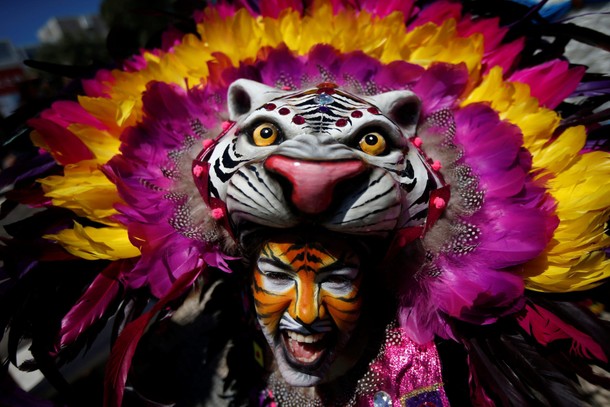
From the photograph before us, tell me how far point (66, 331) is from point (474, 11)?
1.60 metres

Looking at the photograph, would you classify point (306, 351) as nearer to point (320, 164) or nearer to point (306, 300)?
point (306, 300)

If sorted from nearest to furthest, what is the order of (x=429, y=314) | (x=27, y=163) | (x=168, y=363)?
(x=429, y=314) → (x=27, y=163) → (x=168, y=363)

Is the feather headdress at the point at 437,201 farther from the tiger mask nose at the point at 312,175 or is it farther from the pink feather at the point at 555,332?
the tiger mask nose at the point at 312,175

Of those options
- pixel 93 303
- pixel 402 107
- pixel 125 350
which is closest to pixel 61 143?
pixel 93 303

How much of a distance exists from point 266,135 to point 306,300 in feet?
1.17

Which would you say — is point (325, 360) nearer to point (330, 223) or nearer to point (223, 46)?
point (330, 223)

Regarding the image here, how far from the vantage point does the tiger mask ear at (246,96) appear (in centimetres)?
97

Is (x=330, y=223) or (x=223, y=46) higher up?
(x=223, y=46)

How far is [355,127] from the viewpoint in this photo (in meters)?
0.82

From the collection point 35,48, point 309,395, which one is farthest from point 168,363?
point 35,48

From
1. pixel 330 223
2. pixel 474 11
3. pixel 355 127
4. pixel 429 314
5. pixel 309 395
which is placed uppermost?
pixel 474 11

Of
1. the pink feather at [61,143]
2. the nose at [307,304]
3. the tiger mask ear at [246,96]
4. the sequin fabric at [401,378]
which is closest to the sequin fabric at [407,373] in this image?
the sequin fabric at [401,378]

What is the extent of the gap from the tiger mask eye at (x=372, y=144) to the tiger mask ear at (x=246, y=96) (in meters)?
0.27

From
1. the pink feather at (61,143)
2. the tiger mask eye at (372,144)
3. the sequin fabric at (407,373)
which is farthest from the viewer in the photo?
the pink feather at (61,143)
